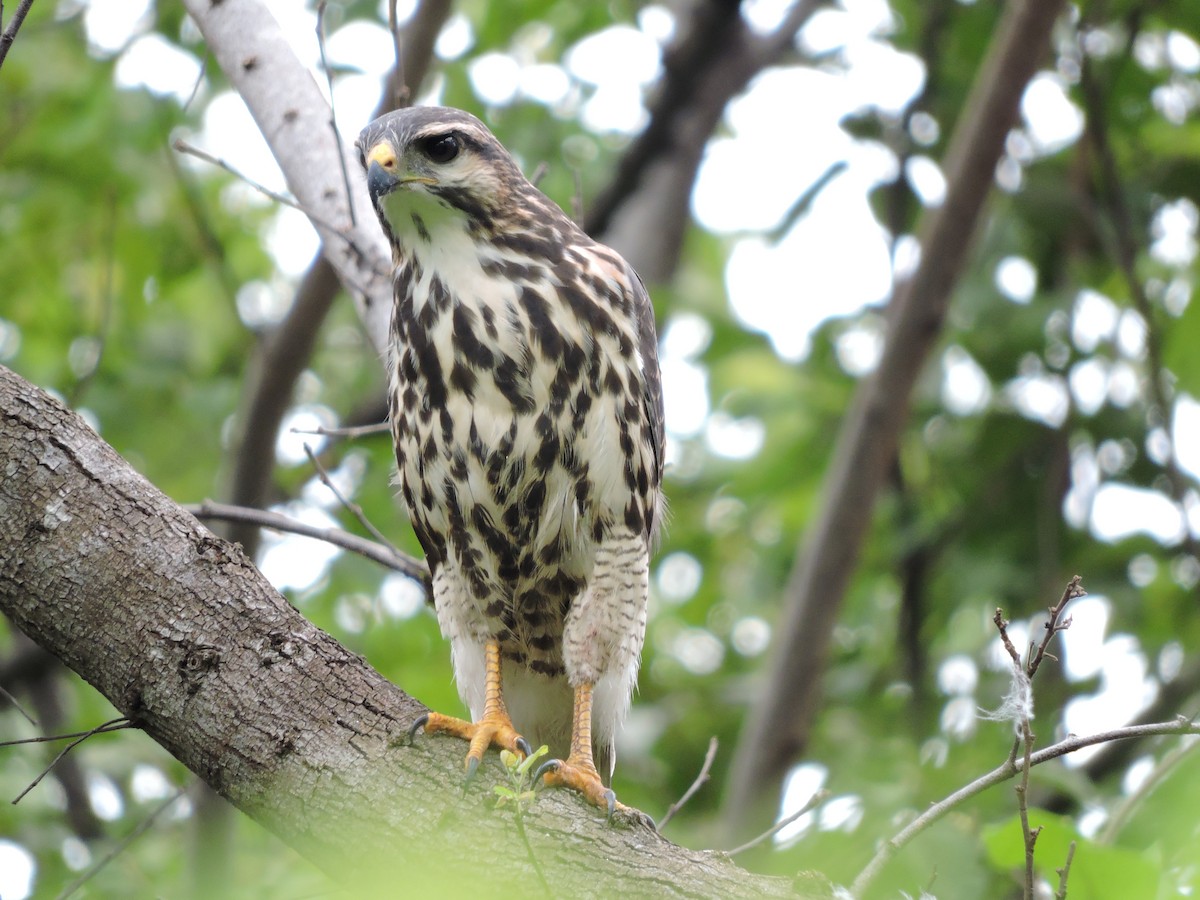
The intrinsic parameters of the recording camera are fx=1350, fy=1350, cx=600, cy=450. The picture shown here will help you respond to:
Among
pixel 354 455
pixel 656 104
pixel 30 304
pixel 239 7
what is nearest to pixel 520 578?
pixel 239 7

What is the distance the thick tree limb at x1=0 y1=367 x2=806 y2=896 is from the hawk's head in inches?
47.5

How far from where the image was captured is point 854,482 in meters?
5.34

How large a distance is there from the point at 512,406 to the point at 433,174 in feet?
2.13

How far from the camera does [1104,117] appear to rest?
562 centimetres

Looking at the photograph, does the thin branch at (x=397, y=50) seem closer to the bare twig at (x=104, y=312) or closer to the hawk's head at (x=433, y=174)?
the hawk's head at (x=433, y=174)

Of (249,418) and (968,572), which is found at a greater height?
(249,418)

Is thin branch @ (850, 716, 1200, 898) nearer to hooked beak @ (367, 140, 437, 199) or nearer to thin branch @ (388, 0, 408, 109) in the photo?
hooked beak @ (367, 140, 437, 199)

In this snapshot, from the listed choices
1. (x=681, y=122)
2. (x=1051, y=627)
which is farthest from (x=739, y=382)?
(x=1051, y=627)

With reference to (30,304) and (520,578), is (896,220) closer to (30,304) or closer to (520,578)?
(520,578)

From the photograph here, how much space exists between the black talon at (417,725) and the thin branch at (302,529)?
0.91 m

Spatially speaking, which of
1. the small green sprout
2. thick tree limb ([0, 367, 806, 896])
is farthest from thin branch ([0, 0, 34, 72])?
the small green sprout

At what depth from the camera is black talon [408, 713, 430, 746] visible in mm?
2732

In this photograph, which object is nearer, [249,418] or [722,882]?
[722,882]

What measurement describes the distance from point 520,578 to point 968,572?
2772 millimetres
